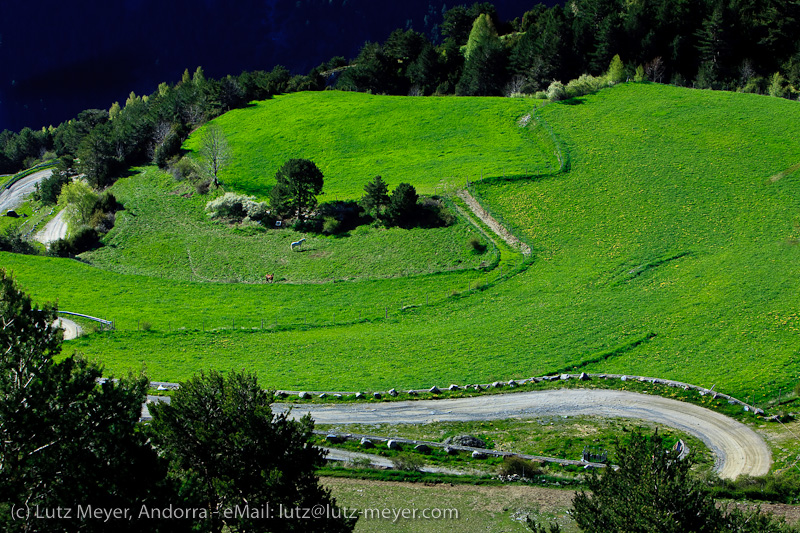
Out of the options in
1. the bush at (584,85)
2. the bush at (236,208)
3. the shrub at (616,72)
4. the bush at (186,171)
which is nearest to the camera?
the bush at (236,208)

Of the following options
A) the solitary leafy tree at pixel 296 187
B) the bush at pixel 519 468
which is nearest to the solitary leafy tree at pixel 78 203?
the solitary leafy tree at pixel 296 187

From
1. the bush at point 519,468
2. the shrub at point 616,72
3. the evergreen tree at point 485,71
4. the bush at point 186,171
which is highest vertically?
the evergreen tree at point 485,71

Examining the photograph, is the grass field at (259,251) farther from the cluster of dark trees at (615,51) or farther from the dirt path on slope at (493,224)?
the cluster of dark trees at (615,51)

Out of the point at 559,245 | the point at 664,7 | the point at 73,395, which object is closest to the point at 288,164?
the point at 559,245

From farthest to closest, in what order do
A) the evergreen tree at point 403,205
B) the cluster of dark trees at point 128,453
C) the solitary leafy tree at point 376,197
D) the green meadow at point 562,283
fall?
the solitary leafy tree at point 376,197, the evergreen tree at point 403,205, the green meadow at point 562,283, the cluster of dark trees at point 128,453

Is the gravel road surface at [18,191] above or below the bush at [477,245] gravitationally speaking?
above

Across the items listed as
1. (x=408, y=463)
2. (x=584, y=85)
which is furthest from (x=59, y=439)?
(x=584, y=85)

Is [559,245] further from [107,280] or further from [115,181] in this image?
[115,181]

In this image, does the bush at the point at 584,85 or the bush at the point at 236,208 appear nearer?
the bush at the point at 236,208
